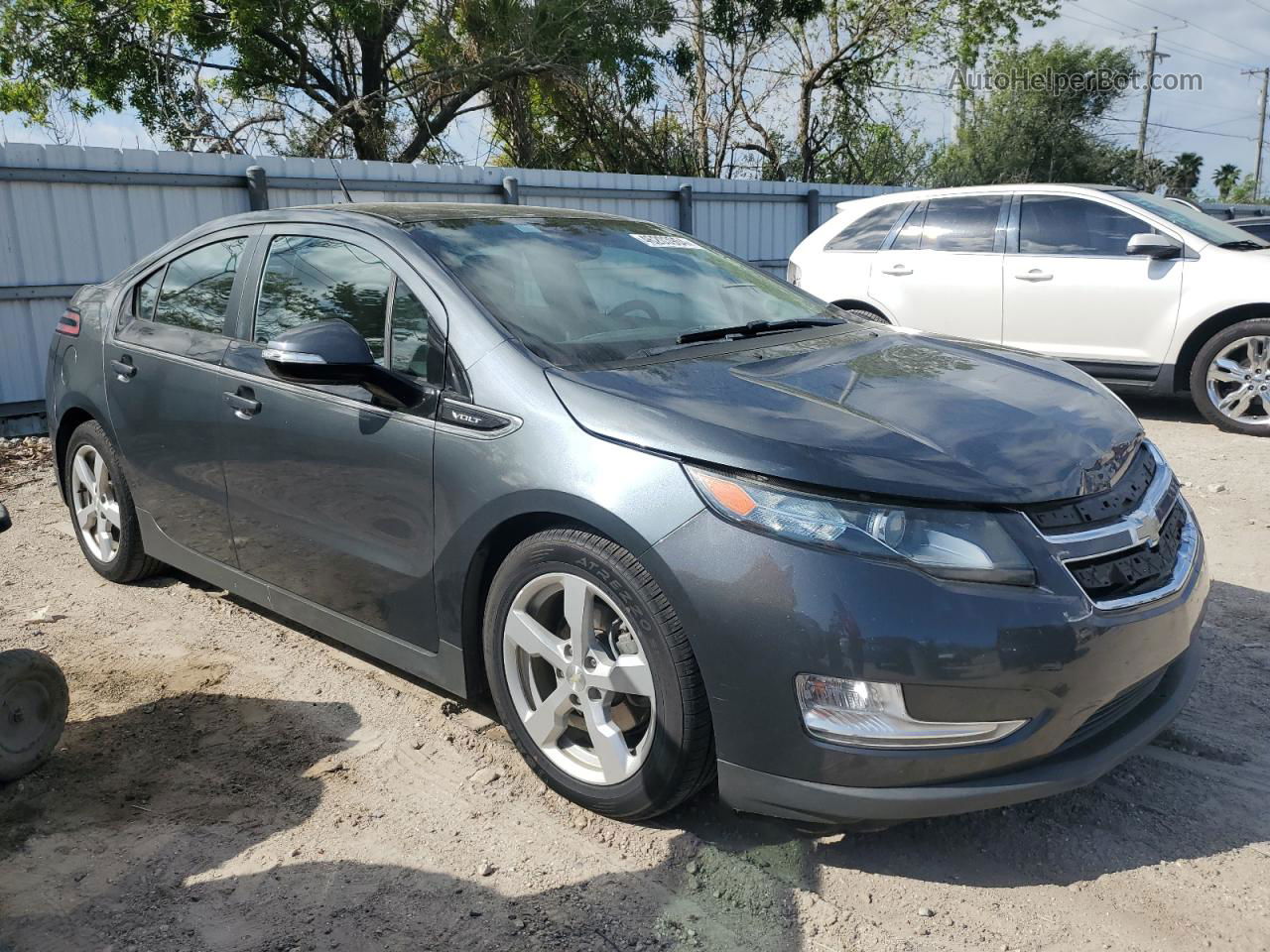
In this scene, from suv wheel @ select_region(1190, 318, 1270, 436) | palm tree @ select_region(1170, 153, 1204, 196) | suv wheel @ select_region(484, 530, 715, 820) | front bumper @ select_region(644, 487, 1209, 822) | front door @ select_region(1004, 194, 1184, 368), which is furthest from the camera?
palm tree @ select_region(1170, 153, 1204, 196)

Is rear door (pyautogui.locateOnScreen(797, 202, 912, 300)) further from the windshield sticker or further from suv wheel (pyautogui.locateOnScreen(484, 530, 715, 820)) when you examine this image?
suv wheel (pyautogui.locateOnScreen(484, 530, 715, 820))

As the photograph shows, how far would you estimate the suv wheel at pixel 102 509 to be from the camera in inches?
178

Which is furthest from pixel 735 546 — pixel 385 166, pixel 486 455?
pixel 385 166

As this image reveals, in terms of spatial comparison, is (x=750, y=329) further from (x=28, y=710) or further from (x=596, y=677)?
(x=28, y=710)

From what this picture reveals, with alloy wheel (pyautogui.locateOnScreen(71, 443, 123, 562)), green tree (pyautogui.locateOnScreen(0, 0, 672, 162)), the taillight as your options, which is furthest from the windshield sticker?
green tree (pyautogui.locateOnScreen(0, 0, 672, 162))

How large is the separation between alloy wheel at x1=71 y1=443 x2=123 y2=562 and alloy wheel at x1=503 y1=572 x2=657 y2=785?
252 cm

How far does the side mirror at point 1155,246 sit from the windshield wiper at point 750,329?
15.5ft

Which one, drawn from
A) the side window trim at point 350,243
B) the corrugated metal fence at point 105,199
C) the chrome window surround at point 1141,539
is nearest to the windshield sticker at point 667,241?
the side window trim at point 350,243

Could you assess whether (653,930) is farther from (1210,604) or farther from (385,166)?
(385,166)

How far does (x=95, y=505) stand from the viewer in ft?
15.7

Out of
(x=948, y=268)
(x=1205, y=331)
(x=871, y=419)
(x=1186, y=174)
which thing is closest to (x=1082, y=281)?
(x=1205, y=331)

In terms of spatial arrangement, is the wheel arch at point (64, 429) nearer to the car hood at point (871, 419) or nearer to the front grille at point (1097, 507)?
the car hood at point (871, 419)

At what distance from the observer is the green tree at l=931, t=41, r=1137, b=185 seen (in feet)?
97.6

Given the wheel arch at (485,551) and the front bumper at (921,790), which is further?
the wheel arch at (485,551)
